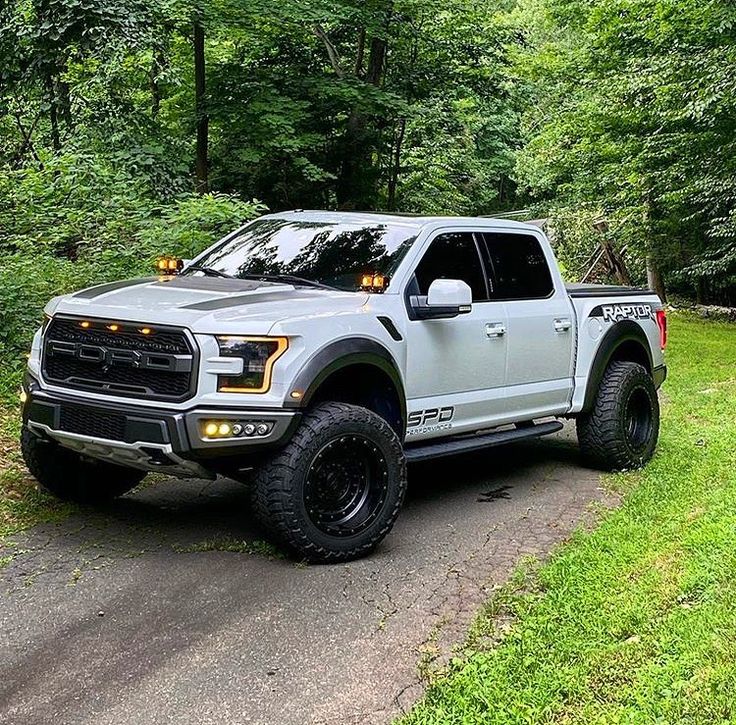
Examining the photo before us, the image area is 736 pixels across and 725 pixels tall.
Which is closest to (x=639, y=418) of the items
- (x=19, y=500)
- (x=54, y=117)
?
(x=19, y=500)

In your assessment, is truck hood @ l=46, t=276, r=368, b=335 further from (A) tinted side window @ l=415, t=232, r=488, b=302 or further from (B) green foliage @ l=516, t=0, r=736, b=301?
(B) green foliage @ l=516, t=0, r=736, b=301

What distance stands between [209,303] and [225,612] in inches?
64.5

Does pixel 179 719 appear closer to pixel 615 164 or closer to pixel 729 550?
pixel 729 550

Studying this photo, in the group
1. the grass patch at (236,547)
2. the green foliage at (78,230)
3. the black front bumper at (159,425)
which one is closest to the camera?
the black front bumper at (159,425)

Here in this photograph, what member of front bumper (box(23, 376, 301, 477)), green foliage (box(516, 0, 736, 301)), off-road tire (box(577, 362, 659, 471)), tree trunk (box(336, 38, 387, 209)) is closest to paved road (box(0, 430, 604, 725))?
front bumper (box(23, 376, 301, 477))

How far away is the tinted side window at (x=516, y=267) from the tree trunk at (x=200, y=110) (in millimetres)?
8224

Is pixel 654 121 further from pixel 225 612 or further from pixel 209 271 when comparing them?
pixel 225 612

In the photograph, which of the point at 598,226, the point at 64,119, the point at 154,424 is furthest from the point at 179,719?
the point at 598,226

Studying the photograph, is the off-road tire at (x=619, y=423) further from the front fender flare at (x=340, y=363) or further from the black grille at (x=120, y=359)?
the black grille at (x=120, y=359)

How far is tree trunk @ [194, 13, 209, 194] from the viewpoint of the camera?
13.4 m

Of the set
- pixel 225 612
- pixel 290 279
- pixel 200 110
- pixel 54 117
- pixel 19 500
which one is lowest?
pixel 225 612

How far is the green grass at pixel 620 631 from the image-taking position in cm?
313

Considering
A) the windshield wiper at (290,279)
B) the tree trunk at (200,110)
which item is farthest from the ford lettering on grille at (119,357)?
the tree trunk at (200,110)

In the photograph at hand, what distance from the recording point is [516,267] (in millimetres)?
6488
